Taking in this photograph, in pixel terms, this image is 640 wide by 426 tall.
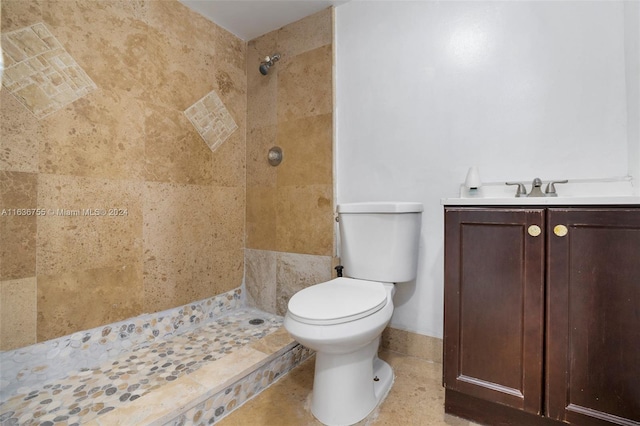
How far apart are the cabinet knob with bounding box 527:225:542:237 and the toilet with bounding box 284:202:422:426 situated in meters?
0.49

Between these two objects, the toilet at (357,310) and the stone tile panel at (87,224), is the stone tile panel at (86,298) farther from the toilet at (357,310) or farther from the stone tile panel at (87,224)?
the toilet at (357,310)

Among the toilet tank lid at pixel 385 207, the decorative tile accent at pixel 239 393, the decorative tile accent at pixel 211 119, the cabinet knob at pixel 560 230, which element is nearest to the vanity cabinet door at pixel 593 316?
the cabinet knob at pixel 560 230

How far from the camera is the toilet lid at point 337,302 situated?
1.02 metres

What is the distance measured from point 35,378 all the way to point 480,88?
2371 millimetres

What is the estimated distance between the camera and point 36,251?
1.23 m

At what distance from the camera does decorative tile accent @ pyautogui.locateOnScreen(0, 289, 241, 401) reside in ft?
3.84

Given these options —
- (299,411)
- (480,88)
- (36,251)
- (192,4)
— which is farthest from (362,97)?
(36,251)

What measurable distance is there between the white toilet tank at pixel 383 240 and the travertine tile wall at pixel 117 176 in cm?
101

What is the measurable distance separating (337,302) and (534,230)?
0.74m

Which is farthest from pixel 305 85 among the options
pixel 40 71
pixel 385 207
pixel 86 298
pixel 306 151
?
pixel 86 298

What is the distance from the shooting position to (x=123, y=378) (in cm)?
126

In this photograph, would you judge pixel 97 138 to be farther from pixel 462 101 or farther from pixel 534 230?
pixel 534 230

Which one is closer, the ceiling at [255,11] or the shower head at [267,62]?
the ceiling at [255,11]

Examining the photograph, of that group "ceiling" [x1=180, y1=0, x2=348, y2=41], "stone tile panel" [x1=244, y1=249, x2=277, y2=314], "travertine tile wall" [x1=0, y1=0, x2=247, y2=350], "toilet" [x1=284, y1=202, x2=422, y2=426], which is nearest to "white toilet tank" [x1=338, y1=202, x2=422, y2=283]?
"toilet" [x1=284, y1=202, x2=422, y2=426]
